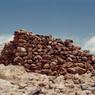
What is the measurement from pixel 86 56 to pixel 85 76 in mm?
2073

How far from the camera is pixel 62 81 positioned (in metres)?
21.2

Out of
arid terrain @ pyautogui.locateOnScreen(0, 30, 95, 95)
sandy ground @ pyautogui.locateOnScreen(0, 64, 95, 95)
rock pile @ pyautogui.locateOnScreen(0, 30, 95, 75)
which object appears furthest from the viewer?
rock pile @ pyautogui.locateOnScreen(0, 30, 95, 75)

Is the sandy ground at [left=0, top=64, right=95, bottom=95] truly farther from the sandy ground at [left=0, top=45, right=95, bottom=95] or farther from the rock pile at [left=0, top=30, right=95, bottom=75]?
the rock pile at [left=0, top=30, right=95, bottom=75]

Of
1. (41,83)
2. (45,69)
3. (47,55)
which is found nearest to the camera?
(41,83)

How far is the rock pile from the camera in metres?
22.7

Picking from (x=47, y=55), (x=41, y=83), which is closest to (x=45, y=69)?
(x=47, y=55)

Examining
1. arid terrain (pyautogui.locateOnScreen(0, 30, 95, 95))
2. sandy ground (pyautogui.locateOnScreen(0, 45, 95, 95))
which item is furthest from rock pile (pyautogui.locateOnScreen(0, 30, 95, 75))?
sandy ground (pyautogui.locateOnScreen(0, 45, 95, 95))

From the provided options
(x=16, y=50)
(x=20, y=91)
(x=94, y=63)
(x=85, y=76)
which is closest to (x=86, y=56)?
(x=94, y=63)

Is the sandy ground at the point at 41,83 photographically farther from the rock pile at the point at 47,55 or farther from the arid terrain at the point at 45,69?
the rock pile at the point at 47,55

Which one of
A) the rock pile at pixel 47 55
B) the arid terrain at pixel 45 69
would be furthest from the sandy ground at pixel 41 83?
the rock pile at pixel 47 55

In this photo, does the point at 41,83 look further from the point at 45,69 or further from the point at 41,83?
the point at 45,69

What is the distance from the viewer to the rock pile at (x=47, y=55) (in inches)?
895

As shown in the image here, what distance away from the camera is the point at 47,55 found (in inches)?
915

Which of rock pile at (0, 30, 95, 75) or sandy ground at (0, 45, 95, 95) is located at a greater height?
rock pile at (0, 30, 95, 75)
